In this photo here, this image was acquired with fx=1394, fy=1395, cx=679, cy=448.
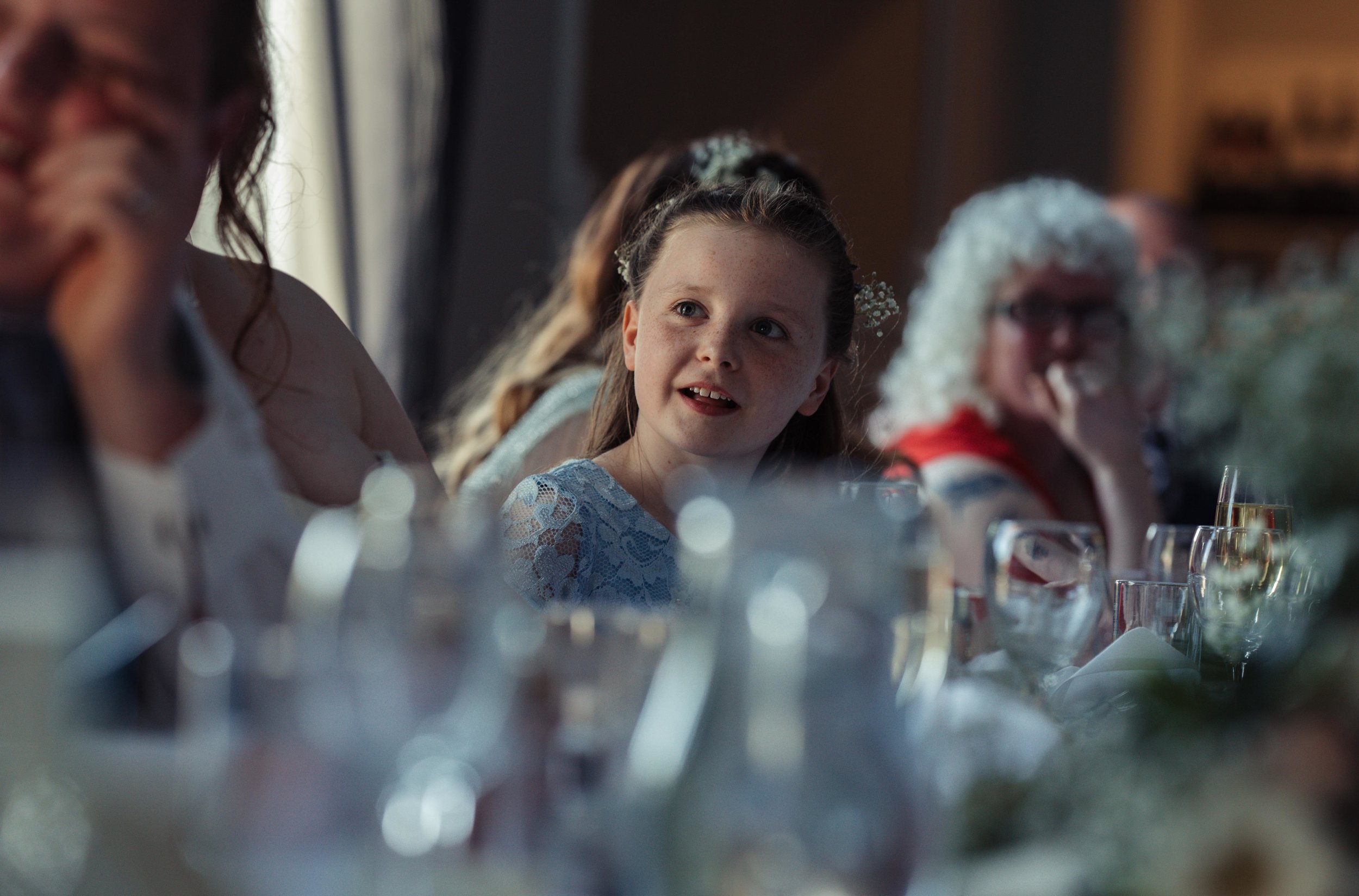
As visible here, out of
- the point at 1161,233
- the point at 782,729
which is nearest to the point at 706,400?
the point at 782,729

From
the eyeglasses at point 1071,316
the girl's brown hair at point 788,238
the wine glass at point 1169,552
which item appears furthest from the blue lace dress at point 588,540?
the eyeglasses at point 1071,316

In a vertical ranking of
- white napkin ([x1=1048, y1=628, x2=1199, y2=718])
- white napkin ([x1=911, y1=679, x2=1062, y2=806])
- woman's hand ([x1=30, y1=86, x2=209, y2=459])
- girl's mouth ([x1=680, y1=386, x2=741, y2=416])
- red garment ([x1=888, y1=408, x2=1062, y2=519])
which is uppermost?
woman's hand ([x1=30, y1=86, x2=209, y2=459])

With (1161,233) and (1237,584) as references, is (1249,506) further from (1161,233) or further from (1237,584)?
(1161,233)

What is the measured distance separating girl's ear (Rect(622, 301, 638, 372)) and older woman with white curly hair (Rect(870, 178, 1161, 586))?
3.10ft

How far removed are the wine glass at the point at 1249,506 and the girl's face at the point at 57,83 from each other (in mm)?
1060

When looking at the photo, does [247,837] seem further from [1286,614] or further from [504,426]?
[504,426]

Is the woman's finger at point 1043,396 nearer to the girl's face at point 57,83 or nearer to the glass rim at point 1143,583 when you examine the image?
the glass rim at point 1143,583

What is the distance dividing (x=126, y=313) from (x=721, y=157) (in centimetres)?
143

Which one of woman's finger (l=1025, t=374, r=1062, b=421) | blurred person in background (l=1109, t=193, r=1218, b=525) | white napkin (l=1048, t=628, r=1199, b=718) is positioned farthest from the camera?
blurred person in background (l=1109, t=193, r=1218, b=525)

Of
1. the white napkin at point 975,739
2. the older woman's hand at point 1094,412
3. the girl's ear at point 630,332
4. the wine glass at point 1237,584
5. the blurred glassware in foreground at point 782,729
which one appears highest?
the blurred glassware in foreground at point 782,729

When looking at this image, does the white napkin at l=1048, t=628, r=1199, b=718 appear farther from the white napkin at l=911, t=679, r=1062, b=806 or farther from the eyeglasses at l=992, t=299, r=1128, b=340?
the eyeglasses at l=992, t=299, r=1128, b=340

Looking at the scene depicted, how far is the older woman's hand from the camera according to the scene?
2.49 metres

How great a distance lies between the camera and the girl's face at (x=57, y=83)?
0.79m

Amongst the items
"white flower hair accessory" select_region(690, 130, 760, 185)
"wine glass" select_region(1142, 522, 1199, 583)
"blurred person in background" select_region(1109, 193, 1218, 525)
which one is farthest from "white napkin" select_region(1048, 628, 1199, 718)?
"blurred person in background" select_region(1109, 193, 1218, 525)
